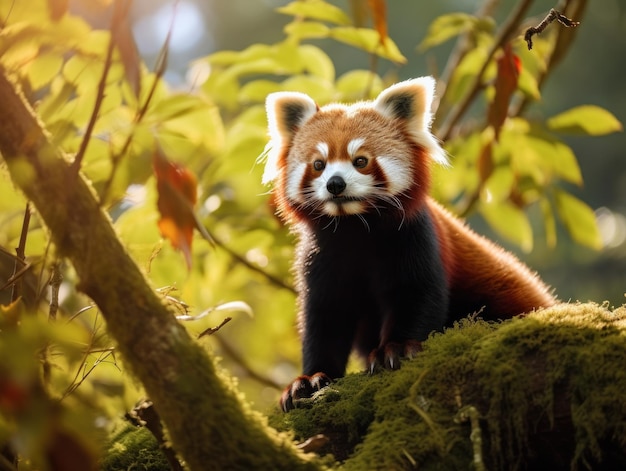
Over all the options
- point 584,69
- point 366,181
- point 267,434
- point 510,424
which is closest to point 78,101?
point 366,181

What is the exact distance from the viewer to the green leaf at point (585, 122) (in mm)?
3561

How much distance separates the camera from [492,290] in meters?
3.36

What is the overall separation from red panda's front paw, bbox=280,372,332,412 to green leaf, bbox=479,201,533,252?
5.79ft

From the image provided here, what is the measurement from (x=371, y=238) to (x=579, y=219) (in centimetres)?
135

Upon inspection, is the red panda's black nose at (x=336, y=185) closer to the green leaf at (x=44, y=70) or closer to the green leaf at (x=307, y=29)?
the green leaf at (x=307, y=29)

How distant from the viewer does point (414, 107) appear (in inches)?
134

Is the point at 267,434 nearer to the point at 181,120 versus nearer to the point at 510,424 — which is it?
the point at 510,424

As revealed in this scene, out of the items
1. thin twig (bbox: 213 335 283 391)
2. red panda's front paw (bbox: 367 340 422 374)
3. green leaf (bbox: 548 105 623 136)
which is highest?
green leaf (bbox: 548 105 623 136)

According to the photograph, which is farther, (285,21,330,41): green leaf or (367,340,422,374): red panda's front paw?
(285,21,330,41): green leaf

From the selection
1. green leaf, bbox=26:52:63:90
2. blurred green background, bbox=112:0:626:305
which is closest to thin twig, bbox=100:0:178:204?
green leaf, bbox=26:52:63:90

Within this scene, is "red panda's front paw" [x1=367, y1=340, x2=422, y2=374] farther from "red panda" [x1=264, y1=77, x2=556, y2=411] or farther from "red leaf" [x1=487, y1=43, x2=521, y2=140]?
"red leaf" [x1=487, y1=43, x2=521, y2=140]

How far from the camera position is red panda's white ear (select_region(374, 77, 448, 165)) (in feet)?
11.1

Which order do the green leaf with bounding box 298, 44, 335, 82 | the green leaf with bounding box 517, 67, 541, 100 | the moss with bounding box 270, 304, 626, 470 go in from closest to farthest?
1. the moss with bounding box 270, 304, 626, 470
2. the green leaf with bounding box 517, 67, 541, 100
3. the green leaf with bounding box 298, 44, 335, 82

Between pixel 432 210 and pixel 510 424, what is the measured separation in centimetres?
152
